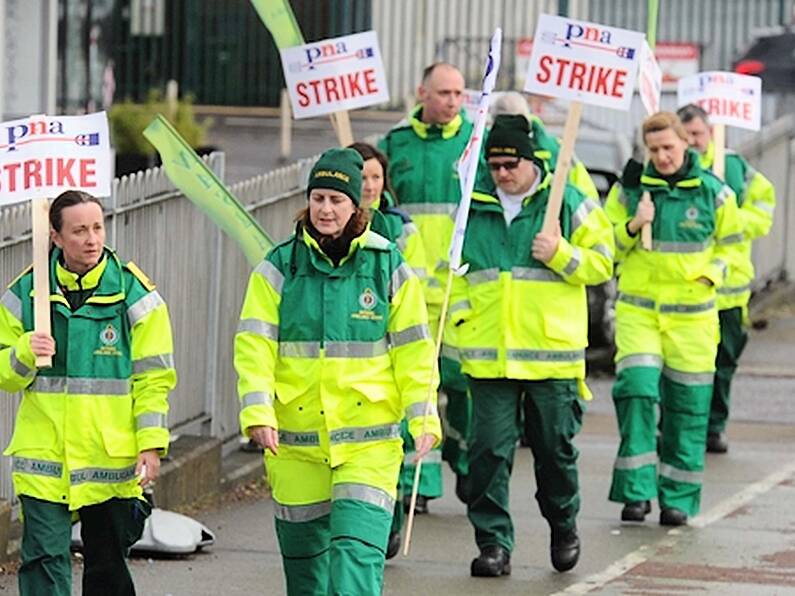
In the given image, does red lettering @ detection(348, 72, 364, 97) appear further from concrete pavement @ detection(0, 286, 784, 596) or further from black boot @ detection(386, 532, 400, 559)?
black boot @ detection(386, 532, 400, 559)

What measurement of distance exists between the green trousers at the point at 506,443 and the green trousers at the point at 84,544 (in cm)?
→ 223

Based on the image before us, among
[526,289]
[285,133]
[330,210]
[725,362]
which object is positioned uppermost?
[330,210]

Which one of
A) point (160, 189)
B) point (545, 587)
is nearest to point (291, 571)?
point (545, 587)

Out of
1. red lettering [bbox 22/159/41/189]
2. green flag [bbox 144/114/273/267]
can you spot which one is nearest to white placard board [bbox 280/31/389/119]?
green flag [bbox 144/114/273/267]

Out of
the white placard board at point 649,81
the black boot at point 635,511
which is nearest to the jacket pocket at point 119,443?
the black boot at point 635,511

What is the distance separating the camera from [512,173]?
1020 cm

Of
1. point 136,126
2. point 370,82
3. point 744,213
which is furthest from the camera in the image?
point 136,126

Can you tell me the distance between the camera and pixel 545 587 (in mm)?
10102

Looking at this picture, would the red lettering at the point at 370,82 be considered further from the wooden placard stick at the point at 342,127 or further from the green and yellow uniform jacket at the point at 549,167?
the green and yellow uniform jacket at the point at 549,167

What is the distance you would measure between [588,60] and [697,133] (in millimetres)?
2698

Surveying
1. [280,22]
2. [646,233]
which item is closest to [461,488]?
[646,233]

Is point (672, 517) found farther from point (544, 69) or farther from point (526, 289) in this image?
point (544, 69)

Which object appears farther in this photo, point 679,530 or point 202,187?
point 679,530

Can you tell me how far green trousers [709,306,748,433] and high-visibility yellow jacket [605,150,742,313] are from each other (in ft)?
8.83
